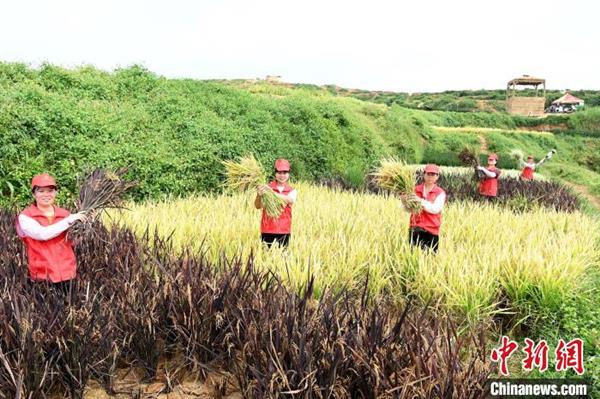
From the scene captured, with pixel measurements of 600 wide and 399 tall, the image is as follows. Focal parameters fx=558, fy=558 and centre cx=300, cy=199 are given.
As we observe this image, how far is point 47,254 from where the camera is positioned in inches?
147

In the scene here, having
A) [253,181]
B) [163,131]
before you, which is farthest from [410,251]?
[163,131]

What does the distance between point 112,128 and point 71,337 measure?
6836 millimetres

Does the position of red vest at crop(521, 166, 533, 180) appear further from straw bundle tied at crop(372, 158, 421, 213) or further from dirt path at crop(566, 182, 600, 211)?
straw bundle tied at crop(372, 158, 421, 213)

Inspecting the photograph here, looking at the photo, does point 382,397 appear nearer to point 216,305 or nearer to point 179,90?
point 216,305

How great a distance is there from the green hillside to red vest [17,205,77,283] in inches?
69.0

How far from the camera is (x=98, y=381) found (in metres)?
3.23

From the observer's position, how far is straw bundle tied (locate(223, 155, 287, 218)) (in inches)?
209

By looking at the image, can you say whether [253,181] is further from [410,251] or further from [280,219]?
[410,251]

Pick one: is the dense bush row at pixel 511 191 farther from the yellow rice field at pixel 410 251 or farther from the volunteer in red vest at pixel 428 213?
the volunteer in red vest at pixel 428 213

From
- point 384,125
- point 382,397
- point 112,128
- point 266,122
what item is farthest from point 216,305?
point 384,125

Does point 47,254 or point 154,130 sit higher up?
point 154,130

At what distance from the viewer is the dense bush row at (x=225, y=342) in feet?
9.40

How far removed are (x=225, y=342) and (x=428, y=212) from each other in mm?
2752

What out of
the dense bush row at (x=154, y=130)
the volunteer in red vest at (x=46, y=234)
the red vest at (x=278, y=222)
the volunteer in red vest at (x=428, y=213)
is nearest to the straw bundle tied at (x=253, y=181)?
the red vest at (x=278, y=222)
